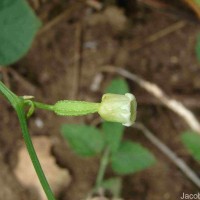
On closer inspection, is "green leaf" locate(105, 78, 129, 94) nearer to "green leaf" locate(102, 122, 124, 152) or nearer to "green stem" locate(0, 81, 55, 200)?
"green leaf" locate(102, 122, 124, 152)

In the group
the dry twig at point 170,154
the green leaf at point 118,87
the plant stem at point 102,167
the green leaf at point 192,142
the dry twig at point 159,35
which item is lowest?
the dry twig at point 170,154

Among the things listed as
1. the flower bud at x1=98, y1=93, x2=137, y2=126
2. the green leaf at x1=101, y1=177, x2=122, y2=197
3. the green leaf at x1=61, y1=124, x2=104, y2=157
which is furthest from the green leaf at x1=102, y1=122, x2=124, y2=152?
the flower bud at x1=98, y1=93, x2=137, y2=126

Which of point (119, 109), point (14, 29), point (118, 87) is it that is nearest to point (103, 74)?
point (118, 87)

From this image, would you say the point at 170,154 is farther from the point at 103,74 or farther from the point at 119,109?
the point at 119,109

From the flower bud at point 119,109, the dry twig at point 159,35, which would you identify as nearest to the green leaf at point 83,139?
the dry twig at point 159,35

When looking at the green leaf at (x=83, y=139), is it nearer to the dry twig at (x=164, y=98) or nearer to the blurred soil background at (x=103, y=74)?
the blurred soil background at (x=103, y=74)

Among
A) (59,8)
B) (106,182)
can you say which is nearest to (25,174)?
(106,182)

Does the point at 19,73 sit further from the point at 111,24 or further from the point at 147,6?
the point at 147,6
